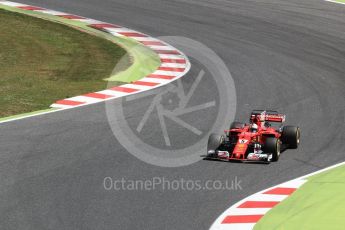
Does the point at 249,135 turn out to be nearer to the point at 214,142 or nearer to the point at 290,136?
the point at 214,142

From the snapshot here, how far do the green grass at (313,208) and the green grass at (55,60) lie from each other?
329 inches

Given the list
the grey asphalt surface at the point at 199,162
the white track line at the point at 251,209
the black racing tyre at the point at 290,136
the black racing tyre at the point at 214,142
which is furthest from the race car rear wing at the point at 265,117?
the white track line at the point at 251,209

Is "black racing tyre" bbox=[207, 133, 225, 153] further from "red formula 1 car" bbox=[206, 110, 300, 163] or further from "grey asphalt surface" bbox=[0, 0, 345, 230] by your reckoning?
"grey asphalt surface" bbox=[0, 0, 345, 230]

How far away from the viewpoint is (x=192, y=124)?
19531 mm

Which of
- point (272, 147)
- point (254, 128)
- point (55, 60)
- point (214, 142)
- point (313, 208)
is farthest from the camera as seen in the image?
point (55, 60)

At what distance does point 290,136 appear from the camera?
1761cm

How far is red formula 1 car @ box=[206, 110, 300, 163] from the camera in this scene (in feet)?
54.9

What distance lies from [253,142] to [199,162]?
3.99 feet

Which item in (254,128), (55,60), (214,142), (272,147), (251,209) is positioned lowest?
(55,60)

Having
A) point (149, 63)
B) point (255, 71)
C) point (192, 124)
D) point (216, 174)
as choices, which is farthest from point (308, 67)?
point (216, 174)

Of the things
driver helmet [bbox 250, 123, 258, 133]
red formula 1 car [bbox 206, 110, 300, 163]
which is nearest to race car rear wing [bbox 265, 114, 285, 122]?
red formula 1 car [bbox 206, 110, 300, 163]

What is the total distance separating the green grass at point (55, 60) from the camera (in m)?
22.5

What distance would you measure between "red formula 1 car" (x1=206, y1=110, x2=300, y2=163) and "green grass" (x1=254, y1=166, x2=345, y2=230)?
1314 millimetres

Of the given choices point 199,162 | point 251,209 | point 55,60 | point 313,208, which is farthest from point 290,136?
point 55,60
